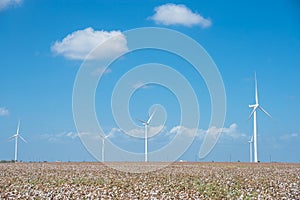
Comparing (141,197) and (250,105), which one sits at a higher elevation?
(250,105)

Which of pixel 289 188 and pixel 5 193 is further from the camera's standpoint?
pixel 289 188

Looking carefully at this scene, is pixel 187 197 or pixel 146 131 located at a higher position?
pixel 146 131

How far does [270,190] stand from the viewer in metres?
19.7

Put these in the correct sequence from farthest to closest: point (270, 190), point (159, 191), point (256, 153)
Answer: point (256, 153)
point (270, 190)
point (159, 191)

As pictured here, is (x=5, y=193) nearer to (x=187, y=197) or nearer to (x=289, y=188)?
(x=187, y=197)

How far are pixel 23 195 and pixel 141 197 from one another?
Answer: 392 centimetres

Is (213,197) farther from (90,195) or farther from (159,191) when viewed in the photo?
(90,195)

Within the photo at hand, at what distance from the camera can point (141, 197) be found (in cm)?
1631

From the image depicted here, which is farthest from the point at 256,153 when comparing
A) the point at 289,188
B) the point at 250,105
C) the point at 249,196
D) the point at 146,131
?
the point at 249,196

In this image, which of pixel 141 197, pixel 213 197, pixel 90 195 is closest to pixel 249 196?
pixel 213 197

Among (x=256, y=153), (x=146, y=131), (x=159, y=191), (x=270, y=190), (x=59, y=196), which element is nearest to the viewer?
(x=59, y=196)

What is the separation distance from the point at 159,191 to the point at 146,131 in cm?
4609

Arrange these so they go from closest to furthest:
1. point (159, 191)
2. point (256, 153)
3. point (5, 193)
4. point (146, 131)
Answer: point (5, 193) → point (159, 191) → point (256, 153) → point (146, 131)

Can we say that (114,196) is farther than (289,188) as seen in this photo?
No
